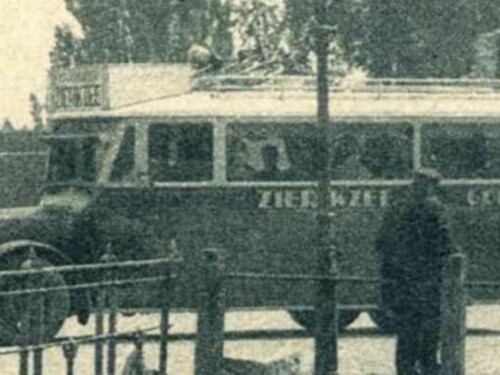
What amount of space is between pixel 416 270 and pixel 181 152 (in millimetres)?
5379

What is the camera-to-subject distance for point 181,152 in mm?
17234

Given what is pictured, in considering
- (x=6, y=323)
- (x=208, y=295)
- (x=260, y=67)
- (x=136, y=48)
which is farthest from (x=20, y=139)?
(x=208, y=295)

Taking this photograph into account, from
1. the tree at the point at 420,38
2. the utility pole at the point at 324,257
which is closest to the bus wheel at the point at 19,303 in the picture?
the utility pole at the point at 324,257

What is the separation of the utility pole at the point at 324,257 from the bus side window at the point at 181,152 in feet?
5.11

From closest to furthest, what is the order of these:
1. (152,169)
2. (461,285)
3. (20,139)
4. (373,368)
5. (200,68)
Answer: (461,285) < (373,368) < (152,169) < (200,68) < (20,139)

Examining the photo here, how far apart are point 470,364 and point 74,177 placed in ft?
16.2

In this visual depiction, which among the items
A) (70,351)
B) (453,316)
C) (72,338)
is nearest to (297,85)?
(453,316)

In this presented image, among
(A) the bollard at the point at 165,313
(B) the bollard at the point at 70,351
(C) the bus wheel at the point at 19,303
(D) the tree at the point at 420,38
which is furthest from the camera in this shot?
(D) the tree at the point at 420,38

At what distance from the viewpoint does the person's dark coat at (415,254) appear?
1219 centimetres

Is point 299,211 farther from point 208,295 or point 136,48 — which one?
point 136,48

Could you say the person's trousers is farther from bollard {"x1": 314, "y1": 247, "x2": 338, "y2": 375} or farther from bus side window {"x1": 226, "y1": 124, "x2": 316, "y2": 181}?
bus side window {"x1": 226, "y1": 124, "x2": 316, "y2": 181}

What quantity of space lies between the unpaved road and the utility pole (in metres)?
1.38

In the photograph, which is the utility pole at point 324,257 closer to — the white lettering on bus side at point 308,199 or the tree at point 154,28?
the white lettering on bus side at point 308,199

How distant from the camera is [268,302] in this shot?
58.2 feet
